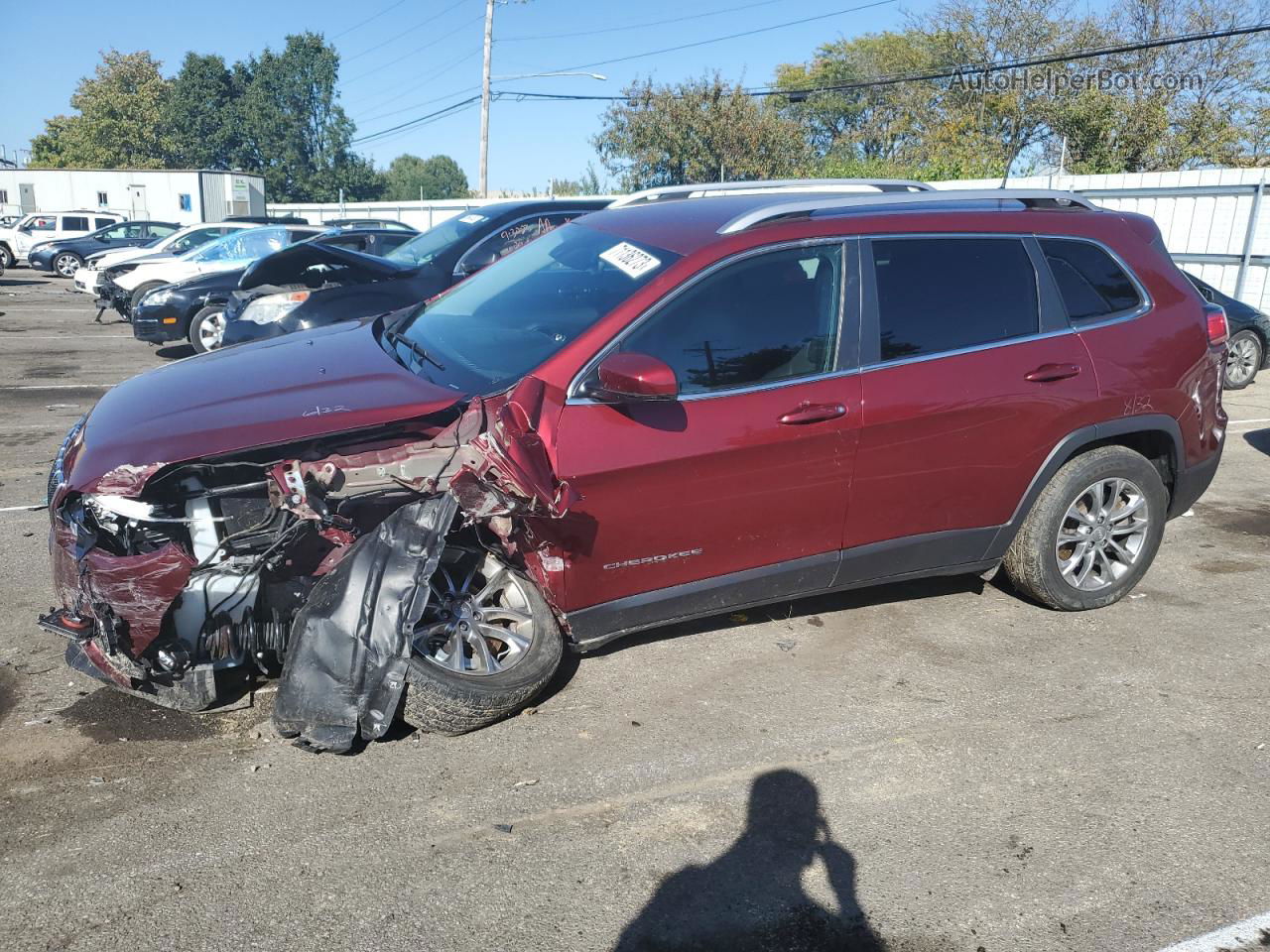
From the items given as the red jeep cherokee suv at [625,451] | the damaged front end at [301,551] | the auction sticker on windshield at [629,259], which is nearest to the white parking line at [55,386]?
the red jeep cherokee suv at [625,451]

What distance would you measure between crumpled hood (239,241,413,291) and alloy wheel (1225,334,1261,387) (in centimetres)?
945

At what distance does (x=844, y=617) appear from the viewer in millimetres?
4891

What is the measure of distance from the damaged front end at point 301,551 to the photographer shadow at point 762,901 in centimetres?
116

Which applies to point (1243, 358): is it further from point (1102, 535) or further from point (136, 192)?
point (136, 192)

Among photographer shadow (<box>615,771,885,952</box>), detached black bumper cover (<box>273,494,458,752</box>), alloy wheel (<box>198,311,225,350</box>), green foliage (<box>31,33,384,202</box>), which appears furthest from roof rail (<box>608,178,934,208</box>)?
green foliage (<box>31,33,384,202</box>)

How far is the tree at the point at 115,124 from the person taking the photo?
78062 millimetres

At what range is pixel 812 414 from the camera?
12.9 feet

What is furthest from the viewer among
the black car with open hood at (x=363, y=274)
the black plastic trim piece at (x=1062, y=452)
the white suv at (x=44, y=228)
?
the white suv at (x=44, y=228)

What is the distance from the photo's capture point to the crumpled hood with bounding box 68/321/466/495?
11.4 ft

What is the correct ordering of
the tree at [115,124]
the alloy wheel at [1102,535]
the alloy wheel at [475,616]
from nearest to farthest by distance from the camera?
the alloy wheel at [475,616]
the alloy wheel at [1102,535]
the tree at [115,124]

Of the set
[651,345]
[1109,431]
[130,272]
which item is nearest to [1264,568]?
[1109,431]

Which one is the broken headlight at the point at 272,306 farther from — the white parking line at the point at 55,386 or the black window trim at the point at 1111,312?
the black window trim at the point at 1111,312

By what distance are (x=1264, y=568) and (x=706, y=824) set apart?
4.17 m

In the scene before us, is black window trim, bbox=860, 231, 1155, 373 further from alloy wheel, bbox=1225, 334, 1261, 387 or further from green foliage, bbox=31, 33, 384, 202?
green foliage, bbox=31, 33, 384, 202
